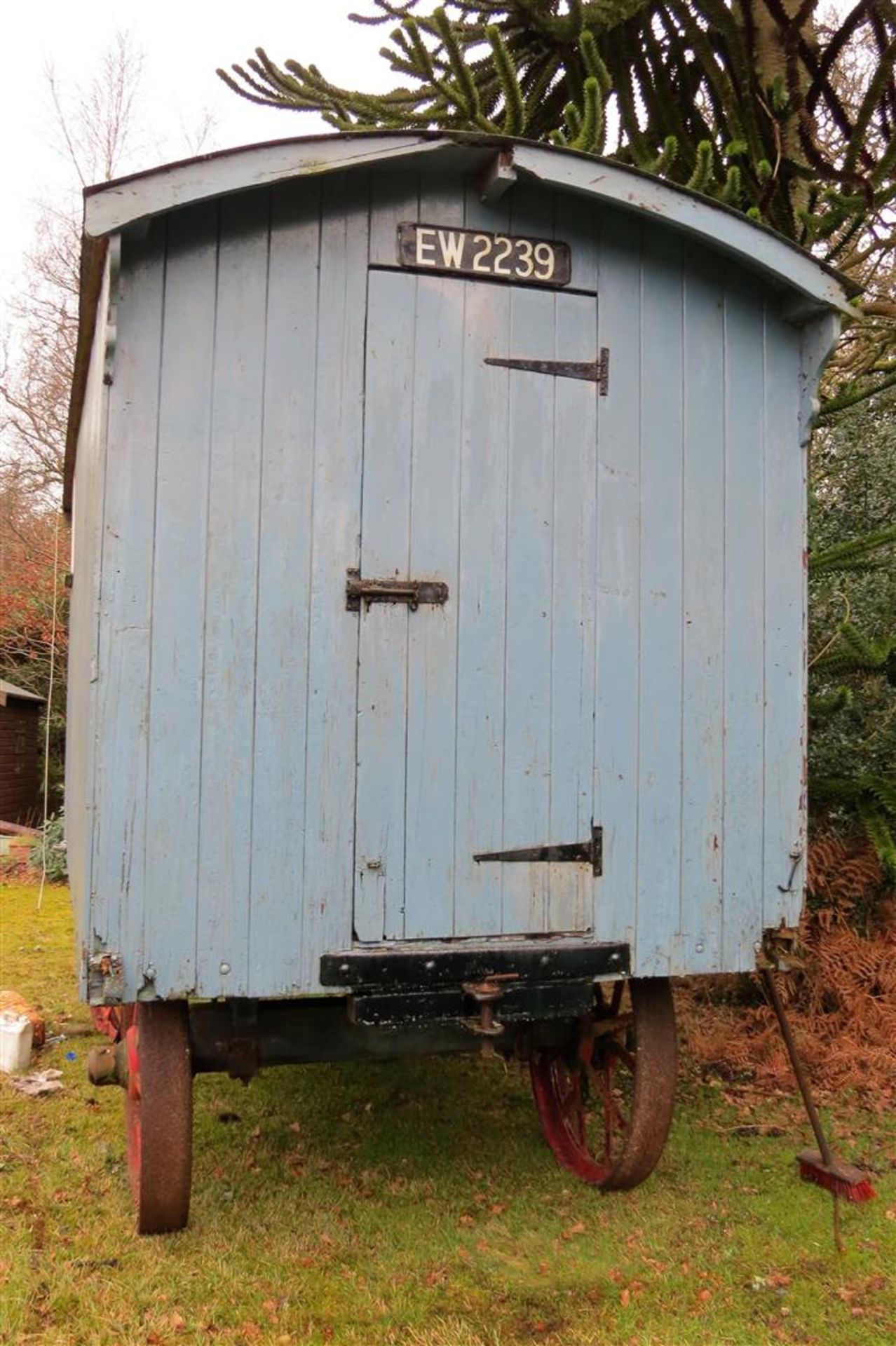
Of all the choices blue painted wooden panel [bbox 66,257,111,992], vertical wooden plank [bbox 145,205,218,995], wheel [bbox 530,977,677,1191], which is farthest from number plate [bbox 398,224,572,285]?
wheel [bbox 530,977,677,1191]

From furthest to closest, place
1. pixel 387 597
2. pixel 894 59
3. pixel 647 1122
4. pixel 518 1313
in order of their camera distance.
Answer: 1. pixel 894 59
2. pixel 647 1122
3. pixel 387 597
4. pixel 518 1313

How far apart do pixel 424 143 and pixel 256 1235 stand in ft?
12.3

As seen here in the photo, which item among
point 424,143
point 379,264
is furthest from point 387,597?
point 424,143

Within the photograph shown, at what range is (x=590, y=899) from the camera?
11.8 feet

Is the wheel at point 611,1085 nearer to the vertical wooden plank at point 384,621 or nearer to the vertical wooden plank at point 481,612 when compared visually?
the vertical wooden plank at point 481,612

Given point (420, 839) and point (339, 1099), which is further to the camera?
point (339, 1099)

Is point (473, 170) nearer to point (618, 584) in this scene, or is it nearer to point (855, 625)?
point (618, 584)

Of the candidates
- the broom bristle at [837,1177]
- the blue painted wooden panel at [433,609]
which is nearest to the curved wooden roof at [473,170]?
the blue painted wooden panel at [433,609]

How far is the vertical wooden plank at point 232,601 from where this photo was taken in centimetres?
330

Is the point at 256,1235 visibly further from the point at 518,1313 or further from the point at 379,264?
the point at 379,264

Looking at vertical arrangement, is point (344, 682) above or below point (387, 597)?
below

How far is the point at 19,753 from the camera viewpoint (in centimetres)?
1744

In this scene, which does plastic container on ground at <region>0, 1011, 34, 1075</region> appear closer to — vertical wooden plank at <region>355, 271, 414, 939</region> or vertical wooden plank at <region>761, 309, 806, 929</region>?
vertical wooden plank at <region>355, 271, 414, 939</region>

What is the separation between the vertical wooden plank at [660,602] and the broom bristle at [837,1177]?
1.24 meters
